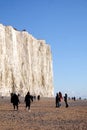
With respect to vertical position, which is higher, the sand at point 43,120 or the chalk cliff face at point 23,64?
the chalk cliff face at point 23,64

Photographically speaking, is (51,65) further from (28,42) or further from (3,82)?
(3,82)

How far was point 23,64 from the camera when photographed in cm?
7506

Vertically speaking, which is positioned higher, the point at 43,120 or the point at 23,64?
the point at 23,64

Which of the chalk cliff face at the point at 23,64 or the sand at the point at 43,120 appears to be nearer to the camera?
the sand at the point at 43,120

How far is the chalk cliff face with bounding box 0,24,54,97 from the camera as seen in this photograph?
216 ft

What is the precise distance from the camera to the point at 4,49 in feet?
216

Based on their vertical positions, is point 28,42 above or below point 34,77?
above

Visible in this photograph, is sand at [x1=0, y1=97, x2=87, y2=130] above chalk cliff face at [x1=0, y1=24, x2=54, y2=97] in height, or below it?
below

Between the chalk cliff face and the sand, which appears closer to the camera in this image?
the sand

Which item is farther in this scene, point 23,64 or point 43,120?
point 23,64

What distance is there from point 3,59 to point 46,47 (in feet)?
85.8

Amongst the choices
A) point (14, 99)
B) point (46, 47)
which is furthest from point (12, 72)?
point (14, 99)

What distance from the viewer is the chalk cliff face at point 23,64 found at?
216ft

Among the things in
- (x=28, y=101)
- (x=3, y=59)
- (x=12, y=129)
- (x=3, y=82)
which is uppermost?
(x=3, y=59)
